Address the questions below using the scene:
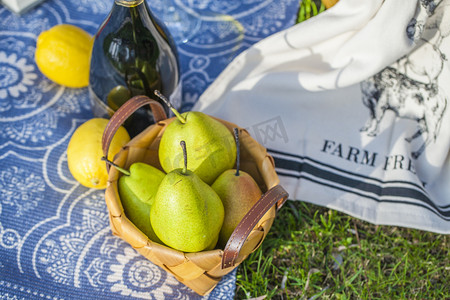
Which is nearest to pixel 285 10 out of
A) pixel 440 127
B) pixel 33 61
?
pixel 440 127

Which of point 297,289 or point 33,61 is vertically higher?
point 33,61

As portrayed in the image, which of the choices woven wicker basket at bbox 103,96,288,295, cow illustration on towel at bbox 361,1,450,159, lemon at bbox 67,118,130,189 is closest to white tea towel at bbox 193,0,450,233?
cow illustration on towel at bbox 361,1,450,159

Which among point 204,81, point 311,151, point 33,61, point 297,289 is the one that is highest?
point 33,61

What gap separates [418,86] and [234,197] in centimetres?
50

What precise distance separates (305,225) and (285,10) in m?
0.66

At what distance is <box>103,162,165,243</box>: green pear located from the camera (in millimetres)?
786

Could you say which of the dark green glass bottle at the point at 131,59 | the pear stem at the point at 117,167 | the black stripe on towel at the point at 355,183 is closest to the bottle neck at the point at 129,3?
the dark green glass bottle at the point at 131,59

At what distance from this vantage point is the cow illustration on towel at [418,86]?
92 centimetres

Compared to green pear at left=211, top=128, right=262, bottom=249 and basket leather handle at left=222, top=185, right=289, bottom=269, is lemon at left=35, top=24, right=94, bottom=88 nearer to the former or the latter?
green pear at left=211, top=128, right=262, bottom=249

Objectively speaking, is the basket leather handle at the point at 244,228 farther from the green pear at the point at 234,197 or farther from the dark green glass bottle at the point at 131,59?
the dark green glass bottle at the point at 131,59

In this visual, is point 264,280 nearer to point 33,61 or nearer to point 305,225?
point 305,225

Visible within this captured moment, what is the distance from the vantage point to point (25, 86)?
3.70 ft

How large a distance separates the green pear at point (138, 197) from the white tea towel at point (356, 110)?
328 mm

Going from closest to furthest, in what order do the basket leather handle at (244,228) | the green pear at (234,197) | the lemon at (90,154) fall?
the basket leather handle at (244,228) < the green pear at (234,197) < the lemon at (90,154)
